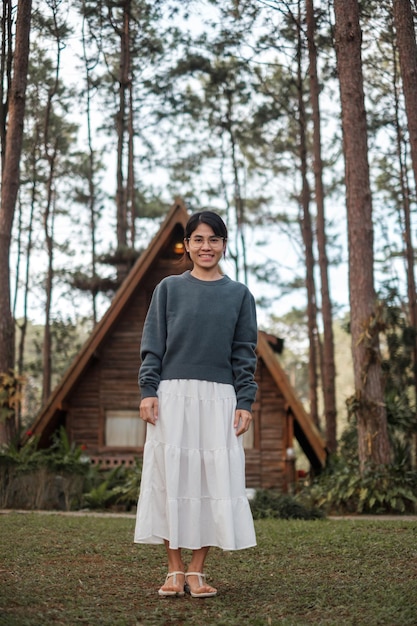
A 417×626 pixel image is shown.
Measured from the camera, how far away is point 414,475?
1180 cm

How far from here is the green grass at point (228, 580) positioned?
396 centimetres

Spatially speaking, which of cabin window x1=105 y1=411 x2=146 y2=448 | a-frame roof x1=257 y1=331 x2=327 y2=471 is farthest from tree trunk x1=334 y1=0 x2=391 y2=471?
cabin window x1=105 y1=411 x2=146 y2=448

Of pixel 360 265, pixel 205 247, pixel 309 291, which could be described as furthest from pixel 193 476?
pixel 309 291

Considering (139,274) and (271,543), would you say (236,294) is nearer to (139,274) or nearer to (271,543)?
(271,543)

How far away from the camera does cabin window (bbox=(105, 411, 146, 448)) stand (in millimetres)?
16719

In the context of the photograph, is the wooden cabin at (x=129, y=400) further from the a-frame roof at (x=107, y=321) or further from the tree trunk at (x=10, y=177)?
the tree trunk at (x=10, y=177)

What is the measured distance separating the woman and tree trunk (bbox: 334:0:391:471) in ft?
24.6

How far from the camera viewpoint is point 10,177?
45.8 ft

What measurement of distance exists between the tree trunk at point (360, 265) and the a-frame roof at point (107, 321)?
13.3ft

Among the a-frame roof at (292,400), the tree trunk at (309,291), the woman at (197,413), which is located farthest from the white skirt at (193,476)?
the tree trunk at (309,291)

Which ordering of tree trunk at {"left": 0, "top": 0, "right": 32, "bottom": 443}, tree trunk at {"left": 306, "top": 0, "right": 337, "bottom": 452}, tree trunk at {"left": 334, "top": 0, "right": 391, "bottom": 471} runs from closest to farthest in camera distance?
tree trunk at {"left": 334, "top": 0, "right": 391, "bottom": 471} → tree trunk at {"left": 0, "top": 0, "right": 32, "bottom": 443} → tree trunk at {"left": 306, "top": 0, "right": 337, "bottom": 452}

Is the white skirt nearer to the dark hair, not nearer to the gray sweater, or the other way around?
the gray sweater

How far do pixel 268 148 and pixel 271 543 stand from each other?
25.8 m

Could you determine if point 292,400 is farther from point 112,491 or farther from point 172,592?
point 172,592
